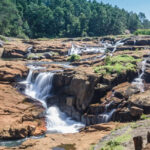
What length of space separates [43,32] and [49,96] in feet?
164

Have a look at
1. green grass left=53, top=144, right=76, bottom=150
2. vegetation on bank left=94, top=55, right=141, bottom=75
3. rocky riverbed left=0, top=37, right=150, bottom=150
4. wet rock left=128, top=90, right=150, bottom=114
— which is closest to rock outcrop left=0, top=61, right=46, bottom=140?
rocky riverbed left=0, top=37, right=150, bottom=150

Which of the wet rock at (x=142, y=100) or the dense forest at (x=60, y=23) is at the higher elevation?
the dense forest at (x=60, y=23)

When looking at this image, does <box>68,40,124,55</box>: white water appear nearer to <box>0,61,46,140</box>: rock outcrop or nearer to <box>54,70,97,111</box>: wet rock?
<box>0,61,46,140</box>: rock outcrop

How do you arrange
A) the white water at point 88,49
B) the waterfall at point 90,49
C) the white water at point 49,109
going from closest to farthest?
the white water at point 49,109 < the waterfall at point 90,49 < the white water at point 88,49

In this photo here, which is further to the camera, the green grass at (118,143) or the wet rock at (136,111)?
the wet rock at (136,111)

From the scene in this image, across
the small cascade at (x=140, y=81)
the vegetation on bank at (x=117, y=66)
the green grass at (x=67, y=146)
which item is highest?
the vegetation on bank at (x=117, y=66)

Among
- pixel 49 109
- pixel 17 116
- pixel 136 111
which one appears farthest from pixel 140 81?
pixel 17 116

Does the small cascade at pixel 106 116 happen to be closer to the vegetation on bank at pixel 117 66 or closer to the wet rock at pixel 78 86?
the wet rock at pixel 78 86

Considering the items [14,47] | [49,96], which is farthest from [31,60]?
[49,96]

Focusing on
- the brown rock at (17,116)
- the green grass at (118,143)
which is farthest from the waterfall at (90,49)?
the green grass at (118,143)

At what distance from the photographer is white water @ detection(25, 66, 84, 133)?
74.3ft

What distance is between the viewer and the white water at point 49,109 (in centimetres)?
2265

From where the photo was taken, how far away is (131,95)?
22406 mm

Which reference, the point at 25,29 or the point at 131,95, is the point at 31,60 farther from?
the point at 25,29
